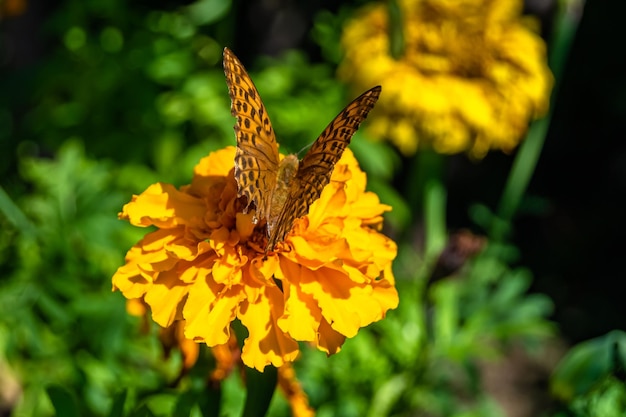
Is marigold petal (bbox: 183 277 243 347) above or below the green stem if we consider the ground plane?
below

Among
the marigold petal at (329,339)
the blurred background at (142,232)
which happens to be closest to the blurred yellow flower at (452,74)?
the blurred background at (142,232)

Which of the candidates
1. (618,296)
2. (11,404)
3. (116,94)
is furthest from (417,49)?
(618,296)

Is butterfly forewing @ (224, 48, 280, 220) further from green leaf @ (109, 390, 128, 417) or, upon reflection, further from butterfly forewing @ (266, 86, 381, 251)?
green leaf @ (109, 390, 128, 417)

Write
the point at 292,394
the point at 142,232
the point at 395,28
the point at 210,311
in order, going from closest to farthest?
1. the point at 210,311
2. the point at 292,394
3. the point at 395,28
4. the point at 142,232

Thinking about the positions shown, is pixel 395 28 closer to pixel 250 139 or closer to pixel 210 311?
pixel 250 139

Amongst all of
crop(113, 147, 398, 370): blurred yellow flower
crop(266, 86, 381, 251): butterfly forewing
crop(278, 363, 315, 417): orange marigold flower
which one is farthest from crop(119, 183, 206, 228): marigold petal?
crop(278, 363, 315, 417): orange marigold flower

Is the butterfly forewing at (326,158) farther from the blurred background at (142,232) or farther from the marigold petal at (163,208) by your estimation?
the blurred background at (142,232)

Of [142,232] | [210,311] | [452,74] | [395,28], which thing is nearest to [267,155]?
[210,311]
